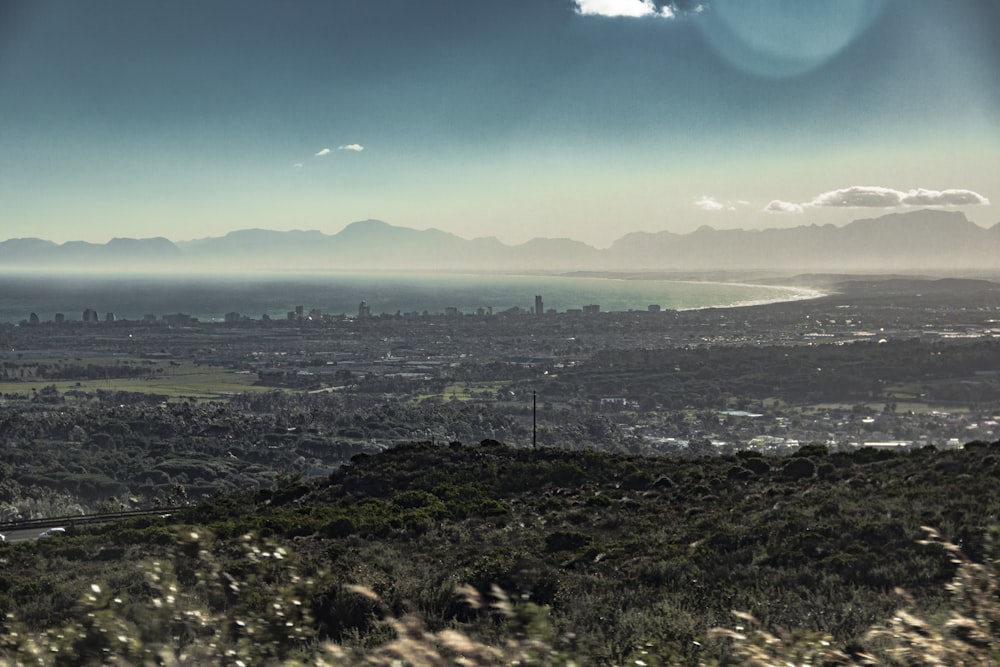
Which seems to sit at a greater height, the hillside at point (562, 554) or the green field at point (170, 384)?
the hillside at point (562, 554)

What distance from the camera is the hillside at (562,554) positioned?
5523 millimetres

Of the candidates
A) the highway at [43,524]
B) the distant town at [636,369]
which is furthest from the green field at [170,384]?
the highway at [43,524]

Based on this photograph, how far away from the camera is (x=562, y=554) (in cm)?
1344

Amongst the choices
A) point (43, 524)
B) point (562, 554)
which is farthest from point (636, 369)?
point (562, 554)

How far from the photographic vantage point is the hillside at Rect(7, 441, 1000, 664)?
18.1 feet

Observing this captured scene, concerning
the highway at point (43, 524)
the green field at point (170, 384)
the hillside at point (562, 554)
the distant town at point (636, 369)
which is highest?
the hillside at point (562, 554)

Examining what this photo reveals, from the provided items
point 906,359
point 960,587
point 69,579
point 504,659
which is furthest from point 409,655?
point 906,359

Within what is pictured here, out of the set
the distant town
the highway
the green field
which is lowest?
the green field

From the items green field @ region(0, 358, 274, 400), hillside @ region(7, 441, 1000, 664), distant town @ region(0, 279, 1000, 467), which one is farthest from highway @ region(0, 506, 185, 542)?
green field @ region(0, 358, 274, 400)

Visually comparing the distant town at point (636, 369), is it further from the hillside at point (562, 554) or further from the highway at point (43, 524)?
the hillside at point (562, 554)

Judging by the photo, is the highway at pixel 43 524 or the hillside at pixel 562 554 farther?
the highway at pixel 43 524

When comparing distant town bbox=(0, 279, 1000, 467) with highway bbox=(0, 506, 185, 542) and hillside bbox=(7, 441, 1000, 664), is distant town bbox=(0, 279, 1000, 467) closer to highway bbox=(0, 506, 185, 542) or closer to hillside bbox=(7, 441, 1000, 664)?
highway bbox=(0, 506, 185, 542)

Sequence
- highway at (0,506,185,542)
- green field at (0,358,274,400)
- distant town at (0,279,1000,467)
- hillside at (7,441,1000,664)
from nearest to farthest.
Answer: hillside at (7,441,1000,664) < highway at (0,506,185,542) < distant town at (0,279,1000,467) < green field at (0,358,274,400)

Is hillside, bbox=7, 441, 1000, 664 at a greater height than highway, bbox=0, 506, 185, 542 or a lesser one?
greater
